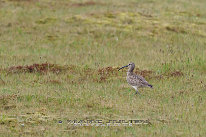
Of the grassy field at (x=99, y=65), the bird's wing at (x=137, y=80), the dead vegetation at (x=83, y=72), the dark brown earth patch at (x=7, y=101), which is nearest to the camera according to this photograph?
the grassy field at (x=99, y=65)

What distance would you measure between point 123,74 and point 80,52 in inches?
241

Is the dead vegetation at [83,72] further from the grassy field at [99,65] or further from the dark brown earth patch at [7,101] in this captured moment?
the dark brown earth patch at [7,101]

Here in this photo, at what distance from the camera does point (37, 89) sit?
1831 centimetres

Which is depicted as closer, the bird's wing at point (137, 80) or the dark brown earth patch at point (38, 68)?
the bird's wing at point (137, 80)

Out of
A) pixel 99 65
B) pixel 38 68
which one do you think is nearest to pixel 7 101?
pixel 38 68

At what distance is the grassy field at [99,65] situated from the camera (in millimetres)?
14383

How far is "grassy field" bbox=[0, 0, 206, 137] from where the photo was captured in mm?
14383

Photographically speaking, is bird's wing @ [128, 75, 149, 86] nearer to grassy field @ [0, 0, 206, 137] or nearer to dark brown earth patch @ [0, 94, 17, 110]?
grassy field @ [0, 0, 206, 137]

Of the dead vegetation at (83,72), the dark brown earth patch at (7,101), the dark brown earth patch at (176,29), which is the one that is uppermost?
the dark brown earth patch at (176,29)

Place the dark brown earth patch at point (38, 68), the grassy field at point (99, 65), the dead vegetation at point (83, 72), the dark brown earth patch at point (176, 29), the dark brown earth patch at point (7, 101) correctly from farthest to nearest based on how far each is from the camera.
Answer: the dark brown earth patch at point (176, 29)
the dark brown earth patch at point (38, 68)
the dead vegetation at point (83, 72)
the dark brown earth patch at point (7, 101)
the grassy field at point (99, 65)

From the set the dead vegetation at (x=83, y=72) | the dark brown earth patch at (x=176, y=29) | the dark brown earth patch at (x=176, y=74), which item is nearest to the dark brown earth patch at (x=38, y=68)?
the dead vegetation at (x=83, y=72)

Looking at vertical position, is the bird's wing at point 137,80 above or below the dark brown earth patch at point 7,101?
above

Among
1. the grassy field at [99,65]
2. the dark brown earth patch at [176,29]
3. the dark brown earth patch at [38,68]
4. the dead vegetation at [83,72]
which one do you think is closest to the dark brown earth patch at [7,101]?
the grassy field at [99,65]

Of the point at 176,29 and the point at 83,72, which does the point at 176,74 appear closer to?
the point at 83,72
